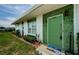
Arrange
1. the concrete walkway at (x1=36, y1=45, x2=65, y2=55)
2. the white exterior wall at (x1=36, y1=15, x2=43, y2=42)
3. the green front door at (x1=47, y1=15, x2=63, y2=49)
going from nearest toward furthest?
the concrete walkway at (x1=36, y1=45, x2=65, y2=55) < the green front door at (x1=47, y1=15, x2=63, y2=49) < the white exterior wall at (x1=36, y1=15, x2=43, y2=42)

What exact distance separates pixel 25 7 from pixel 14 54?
6.09 feet

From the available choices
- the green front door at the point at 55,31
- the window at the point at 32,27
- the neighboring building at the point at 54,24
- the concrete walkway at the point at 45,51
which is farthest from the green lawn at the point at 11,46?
the green front door at the point at 55,31

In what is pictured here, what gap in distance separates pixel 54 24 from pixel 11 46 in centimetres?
204

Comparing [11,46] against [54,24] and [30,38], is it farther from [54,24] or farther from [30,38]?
[54,24]

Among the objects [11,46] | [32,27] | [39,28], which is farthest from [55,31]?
[11,46]

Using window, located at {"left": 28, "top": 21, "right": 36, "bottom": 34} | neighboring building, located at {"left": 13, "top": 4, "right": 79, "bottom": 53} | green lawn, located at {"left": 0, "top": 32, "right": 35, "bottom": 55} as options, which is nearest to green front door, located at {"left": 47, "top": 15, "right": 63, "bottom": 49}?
neighboring building, located at {"left": 13, "top": 4, "right": 79, "bottom": 53}

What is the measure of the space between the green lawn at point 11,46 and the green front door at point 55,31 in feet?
3.16

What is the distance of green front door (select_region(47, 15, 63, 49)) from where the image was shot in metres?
7.43

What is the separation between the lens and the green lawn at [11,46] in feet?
22.7

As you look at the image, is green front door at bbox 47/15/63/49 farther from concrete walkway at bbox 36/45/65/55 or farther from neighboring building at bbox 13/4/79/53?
concrete walkway at bbox 36/45/65/55

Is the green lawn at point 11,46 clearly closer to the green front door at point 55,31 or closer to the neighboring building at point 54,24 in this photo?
the neighboring building at point 54,24

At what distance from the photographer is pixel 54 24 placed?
7.65 metres

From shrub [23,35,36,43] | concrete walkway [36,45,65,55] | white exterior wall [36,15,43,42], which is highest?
white exterior wall [36,15,43,42]
